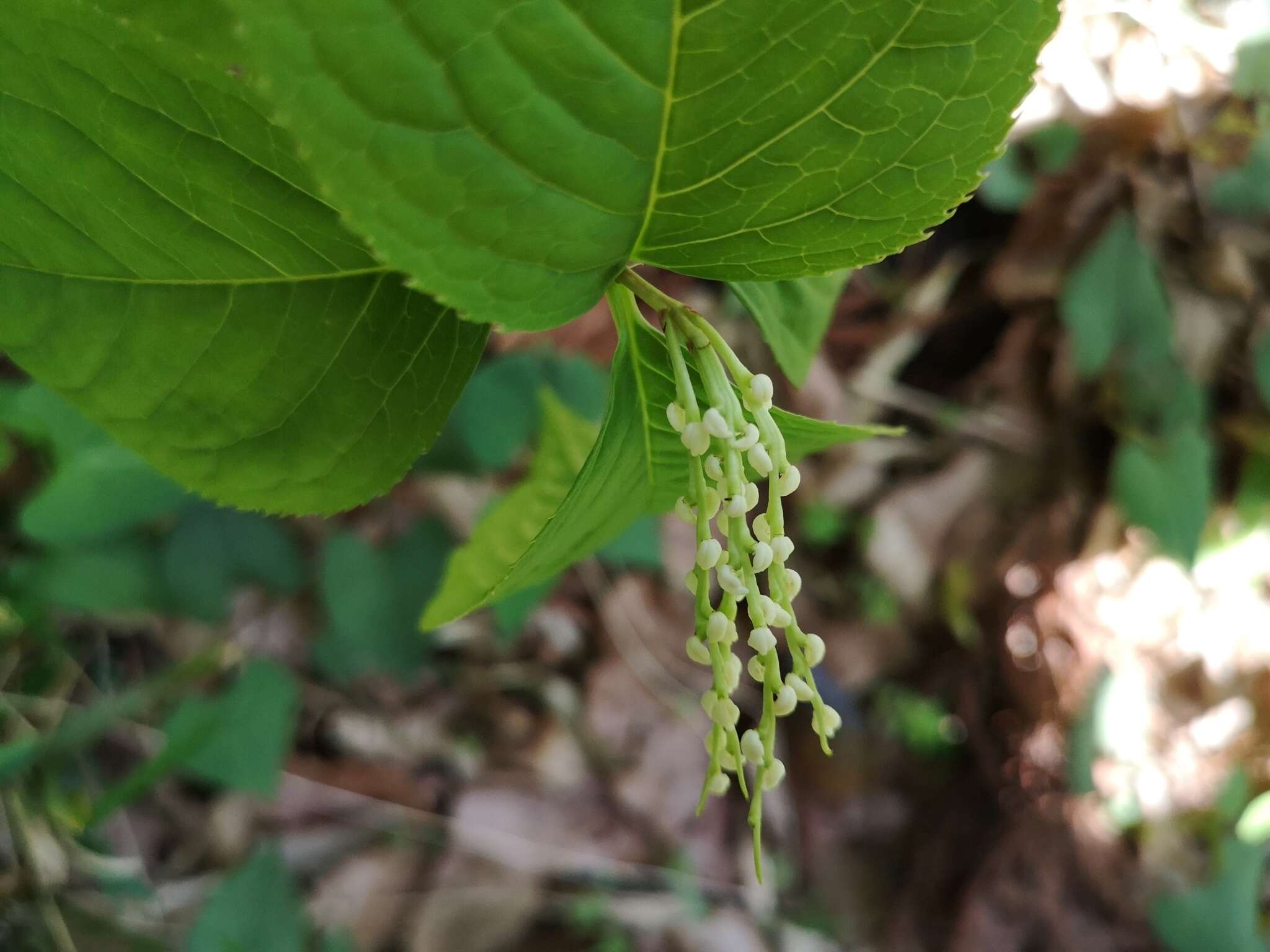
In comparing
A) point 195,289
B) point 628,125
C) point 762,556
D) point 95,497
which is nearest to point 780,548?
point 762,556

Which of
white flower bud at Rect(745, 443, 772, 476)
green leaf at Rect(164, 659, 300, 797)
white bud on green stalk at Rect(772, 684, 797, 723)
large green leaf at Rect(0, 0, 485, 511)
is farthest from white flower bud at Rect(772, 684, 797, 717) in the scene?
green leaf at Rect(164, 659, 300, 797)

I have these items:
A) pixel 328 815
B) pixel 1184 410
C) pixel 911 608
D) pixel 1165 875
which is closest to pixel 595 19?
pixel 328 815

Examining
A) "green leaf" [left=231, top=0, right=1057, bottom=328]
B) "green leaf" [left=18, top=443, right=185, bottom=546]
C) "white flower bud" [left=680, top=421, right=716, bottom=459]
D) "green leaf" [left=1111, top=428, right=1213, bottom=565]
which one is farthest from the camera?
"green leaf" [left=1111, top=428, right=1213, bottom=565]

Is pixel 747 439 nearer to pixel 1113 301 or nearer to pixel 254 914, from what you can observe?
pixel 254 914

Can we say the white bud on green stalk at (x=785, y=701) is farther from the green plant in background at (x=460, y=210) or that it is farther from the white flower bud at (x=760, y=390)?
the white flower bud at (x=760, y=390)

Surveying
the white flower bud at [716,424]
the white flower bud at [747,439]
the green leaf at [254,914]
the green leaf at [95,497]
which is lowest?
the green leaf at [254,914]

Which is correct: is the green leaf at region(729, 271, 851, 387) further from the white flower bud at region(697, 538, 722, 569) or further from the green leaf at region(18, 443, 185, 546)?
the green leaf at region(18, 443, 185, 546)

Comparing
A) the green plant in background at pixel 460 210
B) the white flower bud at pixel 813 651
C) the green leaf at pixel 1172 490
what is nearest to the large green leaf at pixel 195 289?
the green plant in background at pixel 460 210
